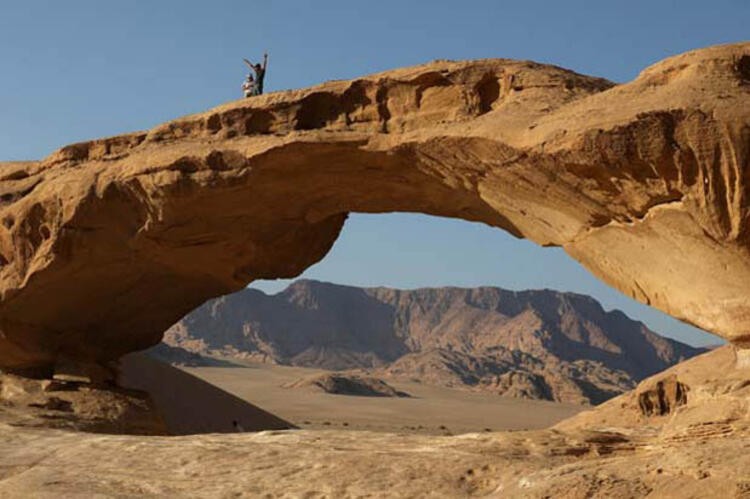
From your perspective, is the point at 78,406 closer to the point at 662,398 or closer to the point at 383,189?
the point at 383,189

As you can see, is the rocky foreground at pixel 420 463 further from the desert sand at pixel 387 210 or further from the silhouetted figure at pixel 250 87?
the silhouetted figure at pixel 250 87

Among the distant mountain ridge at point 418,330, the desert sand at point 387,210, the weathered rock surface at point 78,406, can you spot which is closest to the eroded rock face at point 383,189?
the desert sand at point 387,210

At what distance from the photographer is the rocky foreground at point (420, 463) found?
5.38 meters

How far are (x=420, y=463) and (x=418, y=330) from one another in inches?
3480

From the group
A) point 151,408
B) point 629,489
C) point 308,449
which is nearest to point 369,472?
point 308,449

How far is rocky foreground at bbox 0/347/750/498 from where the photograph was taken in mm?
5375

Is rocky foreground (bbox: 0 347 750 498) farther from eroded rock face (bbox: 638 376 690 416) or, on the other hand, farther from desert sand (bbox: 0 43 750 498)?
eroded rock face (bbox: 638 376 690 416)

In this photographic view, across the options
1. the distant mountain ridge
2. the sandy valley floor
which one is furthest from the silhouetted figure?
the distant mountain ridge

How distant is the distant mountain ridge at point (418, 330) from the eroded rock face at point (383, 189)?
48.6 m

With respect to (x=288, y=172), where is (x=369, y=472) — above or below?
below

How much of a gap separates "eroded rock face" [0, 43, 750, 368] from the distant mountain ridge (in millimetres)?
48558

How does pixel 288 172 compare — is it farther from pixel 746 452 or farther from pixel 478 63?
pixel 746 452

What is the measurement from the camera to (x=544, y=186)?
8.84 metres

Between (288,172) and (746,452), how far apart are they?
6.58 meters
